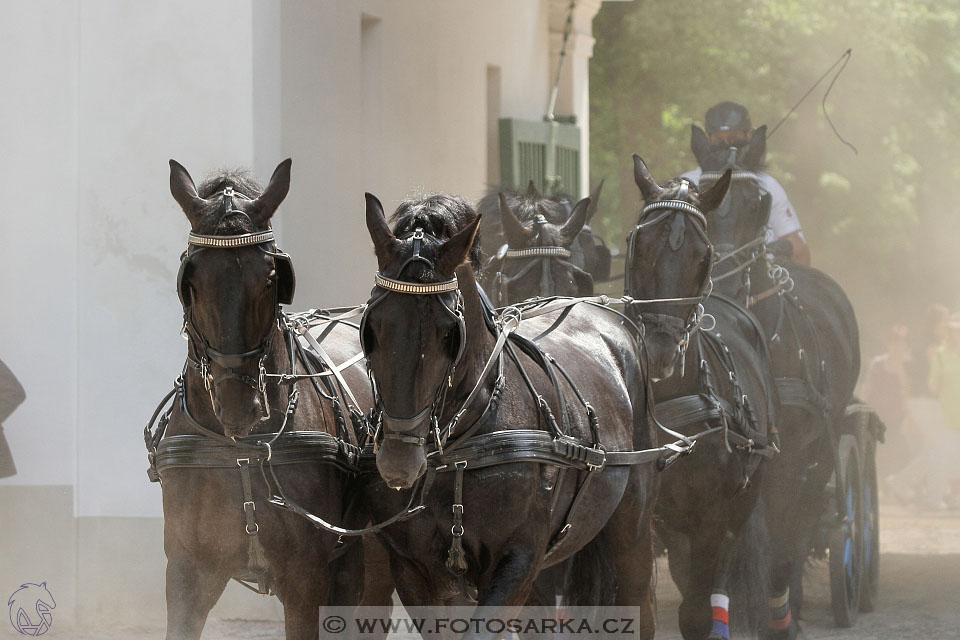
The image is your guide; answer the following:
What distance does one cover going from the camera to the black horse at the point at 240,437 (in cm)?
404

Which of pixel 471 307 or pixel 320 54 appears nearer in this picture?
pixel 471 307

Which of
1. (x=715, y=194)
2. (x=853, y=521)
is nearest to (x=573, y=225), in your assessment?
(x=715, y=194)

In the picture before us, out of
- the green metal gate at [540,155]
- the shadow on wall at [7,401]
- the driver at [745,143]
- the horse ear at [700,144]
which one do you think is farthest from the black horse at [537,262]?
the green metal gate at [540,155]

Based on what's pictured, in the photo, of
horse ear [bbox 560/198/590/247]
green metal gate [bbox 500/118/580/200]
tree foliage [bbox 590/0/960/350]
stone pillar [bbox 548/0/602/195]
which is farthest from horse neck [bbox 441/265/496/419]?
tree foliage [bbox 590/0/960/350]

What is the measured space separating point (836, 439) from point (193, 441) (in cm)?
467

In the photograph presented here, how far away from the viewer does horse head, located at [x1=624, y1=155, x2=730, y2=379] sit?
5.46m

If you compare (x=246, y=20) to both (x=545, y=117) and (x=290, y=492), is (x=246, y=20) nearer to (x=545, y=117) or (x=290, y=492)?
(x=290, y=492)

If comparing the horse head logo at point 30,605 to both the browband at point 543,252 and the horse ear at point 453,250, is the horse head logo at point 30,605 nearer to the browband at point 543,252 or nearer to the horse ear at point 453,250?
the browband at point 543,252

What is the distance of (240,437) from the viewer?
13.7ft

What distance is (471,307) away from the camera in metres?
4.19

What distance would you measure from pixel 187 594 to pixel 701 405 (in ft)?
7.98

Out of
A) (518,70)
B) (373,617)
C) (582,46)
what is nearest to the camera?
(373,617)

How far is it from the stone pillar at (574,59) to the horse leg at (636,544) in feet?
27.9

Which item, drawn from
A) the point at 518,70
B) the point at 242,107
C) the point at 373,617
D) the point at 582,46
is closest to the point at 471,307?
the point at 373,617
